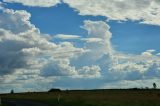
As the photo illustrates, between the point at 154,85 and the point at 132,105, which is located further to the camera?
the point at 154,85

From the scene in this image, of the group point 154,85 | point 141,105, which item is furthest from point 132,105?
point 154,85

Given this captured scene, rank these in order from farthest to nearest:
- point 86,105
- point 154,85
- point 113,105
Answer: point 154,85, point 86,105, point 113,105

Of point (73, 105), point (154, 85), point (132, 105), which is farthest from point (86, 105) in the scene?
point (154, 85)

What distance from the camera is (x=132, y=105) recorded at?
53781mm

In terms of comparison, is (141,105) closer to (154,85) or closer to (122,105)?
(122,105)

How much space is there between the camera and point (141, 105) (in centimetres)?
5312

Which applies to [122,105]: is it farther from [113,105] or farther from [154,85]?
[154,85]

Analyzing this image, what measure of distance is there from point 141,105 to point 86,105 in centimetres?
767

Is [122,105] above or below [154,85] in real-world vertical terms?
below

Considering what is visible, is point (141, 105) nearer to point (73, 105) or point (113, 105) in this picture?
point (113, 105)

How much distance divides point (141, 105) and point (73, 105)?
400 inches

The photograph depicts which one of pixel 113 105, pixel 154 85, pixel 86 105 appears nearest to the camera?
pixel 113 105

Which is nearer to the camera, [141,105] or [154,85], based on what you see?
[141,105]

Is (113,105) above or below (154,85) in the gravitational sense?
below
